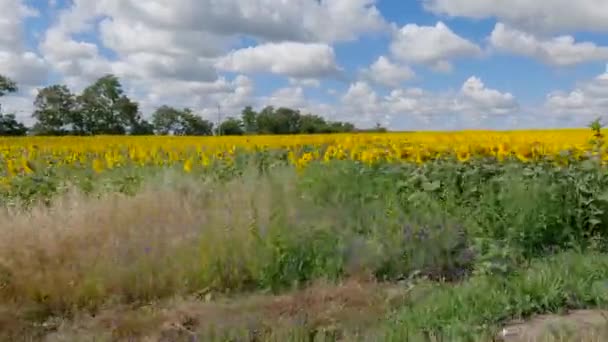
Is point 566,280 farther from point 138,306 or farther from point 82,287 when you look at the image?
point 82,287

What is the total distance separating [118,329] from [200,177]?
12.6ft

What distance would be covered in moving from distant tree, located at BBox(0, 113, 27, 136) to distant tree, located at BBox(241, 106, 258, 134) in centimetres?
1563

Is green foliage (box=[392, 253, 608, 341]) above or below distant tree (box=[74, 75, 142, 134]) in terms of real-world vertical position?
below

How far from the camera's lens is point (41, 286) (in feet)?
14.6

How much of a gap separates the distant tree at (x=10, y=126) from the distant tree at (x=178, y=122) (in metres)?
12.6

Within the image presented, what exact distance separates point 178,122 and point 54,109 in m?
9.85

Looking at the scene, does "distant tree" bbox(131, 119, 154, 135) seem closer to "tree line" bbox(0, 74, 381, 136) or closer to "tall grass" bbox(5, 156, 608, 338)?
"tree line" bbox(0, 74, 381, 136)

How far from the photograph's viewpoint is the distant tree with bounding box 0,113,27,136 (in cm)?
3509

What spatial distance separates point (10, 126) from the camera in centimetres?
3569

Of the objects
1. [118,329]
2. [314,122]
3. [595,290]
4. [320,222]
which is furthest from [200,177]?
A: [314,122]

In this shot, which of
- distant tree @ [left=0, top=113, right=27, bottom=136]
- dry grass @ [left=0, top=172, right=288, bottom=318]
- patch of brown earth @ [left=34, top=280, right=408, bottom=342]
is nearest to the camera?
patch of brown earth @ [left=34, top=280, right=408, bottom=342]

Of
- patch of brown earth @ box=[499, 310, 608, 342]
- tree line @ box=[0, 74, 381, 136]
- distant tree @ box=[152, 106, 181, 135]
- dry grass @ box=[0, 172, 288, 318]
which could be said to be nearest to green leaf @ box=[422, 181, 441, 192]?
dry grass @ box=[0, 172, 288, 318]

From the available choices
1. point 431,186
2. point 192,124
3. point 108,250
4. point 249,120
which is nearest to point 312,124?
point 249,120

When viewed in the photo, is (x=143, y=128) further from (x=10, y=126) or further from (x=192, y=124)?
(x=10, y=126)
